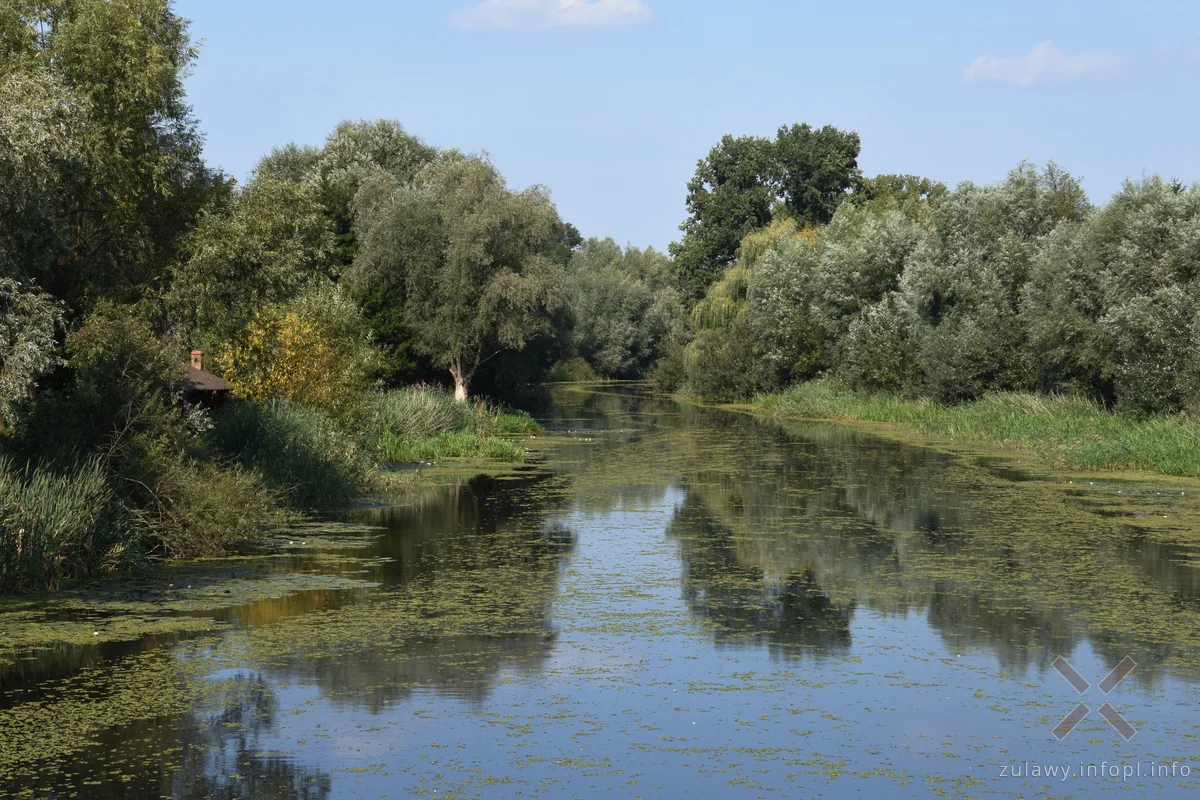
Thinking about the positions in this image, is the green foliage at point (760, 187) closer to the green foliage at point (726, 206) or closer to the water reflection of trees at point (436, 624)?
the green foliage at point (726, 206)

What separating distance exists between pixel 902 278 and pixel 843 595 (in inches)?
1326

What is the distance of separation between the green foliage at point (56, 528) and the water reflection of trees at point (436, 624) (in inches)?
115

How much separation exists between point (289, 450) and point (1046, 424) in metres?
20.2

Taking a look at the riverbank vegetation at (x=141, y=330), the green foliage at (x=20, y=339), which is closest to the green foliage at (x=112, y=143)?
the riverbank vegetation at (x=141, y=330)

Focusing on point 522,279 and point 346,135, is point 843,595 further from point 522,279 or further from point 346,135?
point 346,135

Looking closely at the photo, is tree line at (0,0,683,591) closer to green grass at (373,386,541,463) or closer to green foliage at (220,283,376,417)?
green foliage at (220,283,376,417)

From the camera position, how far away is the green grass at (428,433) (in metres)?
27.5

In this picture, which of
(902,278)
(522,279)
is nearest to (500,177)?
(522,279)

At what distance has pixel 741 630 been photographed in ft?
38.1

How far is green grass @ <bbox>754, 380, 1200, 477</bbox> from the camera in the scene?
24.9m

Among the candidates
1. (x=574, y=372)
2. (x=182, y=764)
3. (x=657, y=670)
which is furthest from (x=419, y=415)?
(x=574, y=372)

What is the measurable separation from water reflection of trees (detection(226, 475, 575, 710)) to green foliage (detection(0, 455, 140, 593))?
293cm

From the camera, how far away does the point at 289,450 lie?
19328 millimetres

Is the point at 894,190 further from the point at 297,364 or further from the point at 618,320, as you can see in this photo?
the point at 297,364
